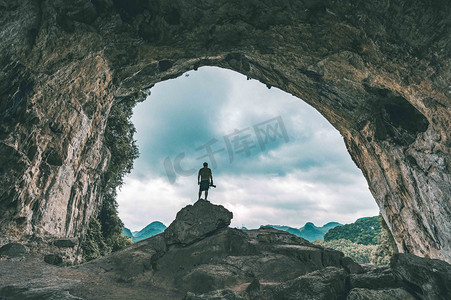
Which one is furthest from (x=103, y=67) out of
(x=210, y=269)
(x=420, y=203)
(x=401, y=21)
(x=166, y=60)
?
(x=420, y=203)

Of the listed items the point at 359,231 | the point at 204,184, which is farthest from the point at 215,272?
the point at 359,231

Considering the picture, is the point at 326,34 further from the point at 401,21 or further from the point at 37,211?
the point at 37,211

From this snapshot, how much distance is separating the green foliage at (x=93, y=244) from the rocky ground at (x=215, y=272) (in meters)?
9.87

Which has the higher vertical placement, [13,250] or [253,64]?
[253,64]

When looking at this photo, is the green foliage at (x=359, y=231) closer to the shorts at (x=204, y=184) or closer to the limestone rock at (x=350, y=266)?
the limestone rock at (x=350, y=266)

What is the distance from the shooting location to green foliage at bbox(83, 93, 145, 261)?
2378 cm

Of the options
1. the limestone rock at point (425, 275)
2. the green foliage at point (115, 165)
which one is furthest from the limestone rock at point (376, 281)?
the green foliage at point (115, 165)

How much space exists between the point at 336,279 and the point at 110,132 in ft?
74.3

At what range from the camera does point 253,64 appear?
19.3m

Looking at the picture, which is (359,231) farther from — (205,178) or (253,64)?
(205,178)

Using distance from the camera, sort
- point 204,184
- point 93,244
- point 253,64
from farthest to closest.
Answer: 1. point 93,244
2. point 253,64
3. point 204,184

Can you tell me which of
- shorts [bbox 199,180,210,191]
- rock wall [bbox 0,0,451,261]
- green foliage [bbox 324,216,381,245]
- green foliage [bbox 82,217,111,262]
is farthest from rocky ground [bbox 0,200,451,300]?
green foliage [bbox 324,216,381,245]

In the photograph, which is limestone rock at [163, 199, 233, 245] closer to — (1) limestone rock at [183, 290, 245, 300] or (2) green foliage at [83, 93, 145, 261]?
(1) limestone rock at [183, 290, 245, 300]

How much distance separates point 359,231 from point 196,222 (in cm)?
7853
